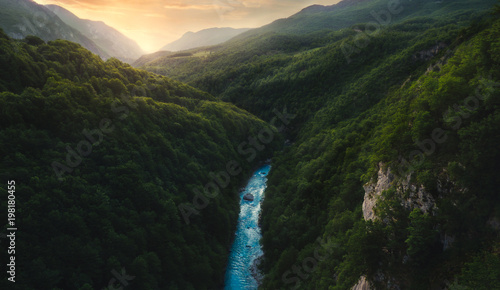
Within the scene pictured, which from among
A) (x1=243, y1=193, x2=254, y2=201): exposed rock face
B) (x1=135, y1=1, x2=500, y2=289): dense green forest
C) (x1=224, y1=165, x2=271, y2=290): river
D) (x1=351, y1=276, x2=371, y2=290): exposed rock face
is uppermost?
(x1=135, y1=1, x2=500, y2=289): dense green forest

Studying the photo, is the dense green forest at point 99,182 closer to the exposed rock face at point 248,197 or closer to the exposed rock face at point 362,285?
the exposed rock face at point 248,197

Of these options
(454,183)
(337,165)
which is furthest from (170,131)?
(454,183)

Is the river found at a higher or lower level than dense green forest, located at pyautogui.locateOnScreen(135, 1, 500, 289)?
lower

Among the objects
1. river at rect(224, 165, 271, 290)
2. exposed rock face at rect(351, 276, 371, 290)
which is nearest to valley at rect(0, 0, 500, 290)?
exposed rock face at rect(351, 276, 371, 290)

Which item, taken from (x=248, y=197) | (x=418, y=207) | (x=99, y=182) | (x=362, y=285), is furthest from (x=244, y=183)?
(x=418, y=207)

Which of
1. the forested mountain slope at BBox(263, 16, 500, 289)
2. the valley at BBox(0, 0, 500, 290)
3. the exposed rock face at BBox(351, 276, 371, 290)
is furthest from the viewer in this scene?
the exposed rock face at BBox(351, 276, 371, 290)

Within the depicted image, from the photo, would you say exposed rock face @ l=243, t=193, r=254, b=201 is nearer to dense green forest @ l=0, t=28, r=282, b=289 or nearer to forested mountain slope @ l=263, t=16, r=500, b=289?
dense green forest @ l=0, t=28, r=282, b=289

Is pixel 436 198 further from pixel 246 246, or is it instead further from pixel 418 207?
pixel 246 246
